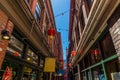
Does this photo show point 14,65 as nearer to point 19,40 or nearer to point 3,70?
point 3,70

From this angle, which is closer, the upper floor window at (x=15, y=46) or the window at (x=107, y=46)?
the window at (x=107, y=46)

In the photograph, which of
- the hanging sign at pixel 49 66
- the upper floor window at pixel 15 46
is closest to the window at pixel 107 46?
the upper floor window at pixel 15 46

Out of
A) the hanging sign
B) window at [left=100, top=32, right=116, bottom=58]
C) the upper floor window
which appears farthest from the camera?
the hanging sign

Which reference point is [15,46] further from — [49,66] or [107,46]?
[49,66]

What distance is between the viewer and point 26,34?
4578mm

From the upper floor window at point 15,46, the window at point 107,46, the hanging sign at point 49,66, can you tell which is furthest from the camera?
the hanging sign at point 49,66

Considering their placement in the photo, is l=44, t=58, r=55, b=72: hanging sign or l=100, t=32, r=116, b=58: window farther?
l=44, t=58, r=55, b=72: hanging sign

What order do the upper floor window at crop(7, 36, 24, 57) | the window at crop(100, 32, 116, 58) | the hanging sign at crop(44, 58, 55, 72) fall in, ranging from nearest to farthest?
the window at crop(100, 32, 116, 58), the upper floor window at crop(7, 36, 24, 57), the hanging sign at crop(44, 58, 55, 72)

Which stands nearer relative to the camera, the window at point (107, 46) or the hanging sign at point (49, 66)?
the window at point (107, 46)

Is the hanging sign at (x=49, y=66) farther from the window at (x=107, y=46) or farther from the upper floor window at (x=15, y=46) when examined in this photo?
the window at (x=107, y=46)

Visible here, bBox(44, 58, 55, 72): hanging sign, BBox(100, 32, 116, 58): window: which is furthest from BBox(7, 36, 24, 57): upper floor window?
BBox(44, 58, 55, 72): hanging sign

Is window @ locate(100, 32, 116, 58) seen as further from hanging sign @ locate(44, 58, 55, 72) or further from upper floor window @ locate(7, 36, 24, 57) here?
hanging sign @ locate(44, 58, 55, 72)

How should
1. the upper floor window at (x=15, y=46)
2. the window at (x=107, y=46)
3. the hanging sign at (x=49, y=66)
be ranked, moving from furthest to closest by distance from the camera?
the hanging sign at (x=49, y=66) → the upper floor window at (x=15, y=46) → the window at (x=107, y=46)

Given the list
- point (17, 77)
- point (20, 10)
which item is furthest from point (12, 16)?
point (17, 77)
